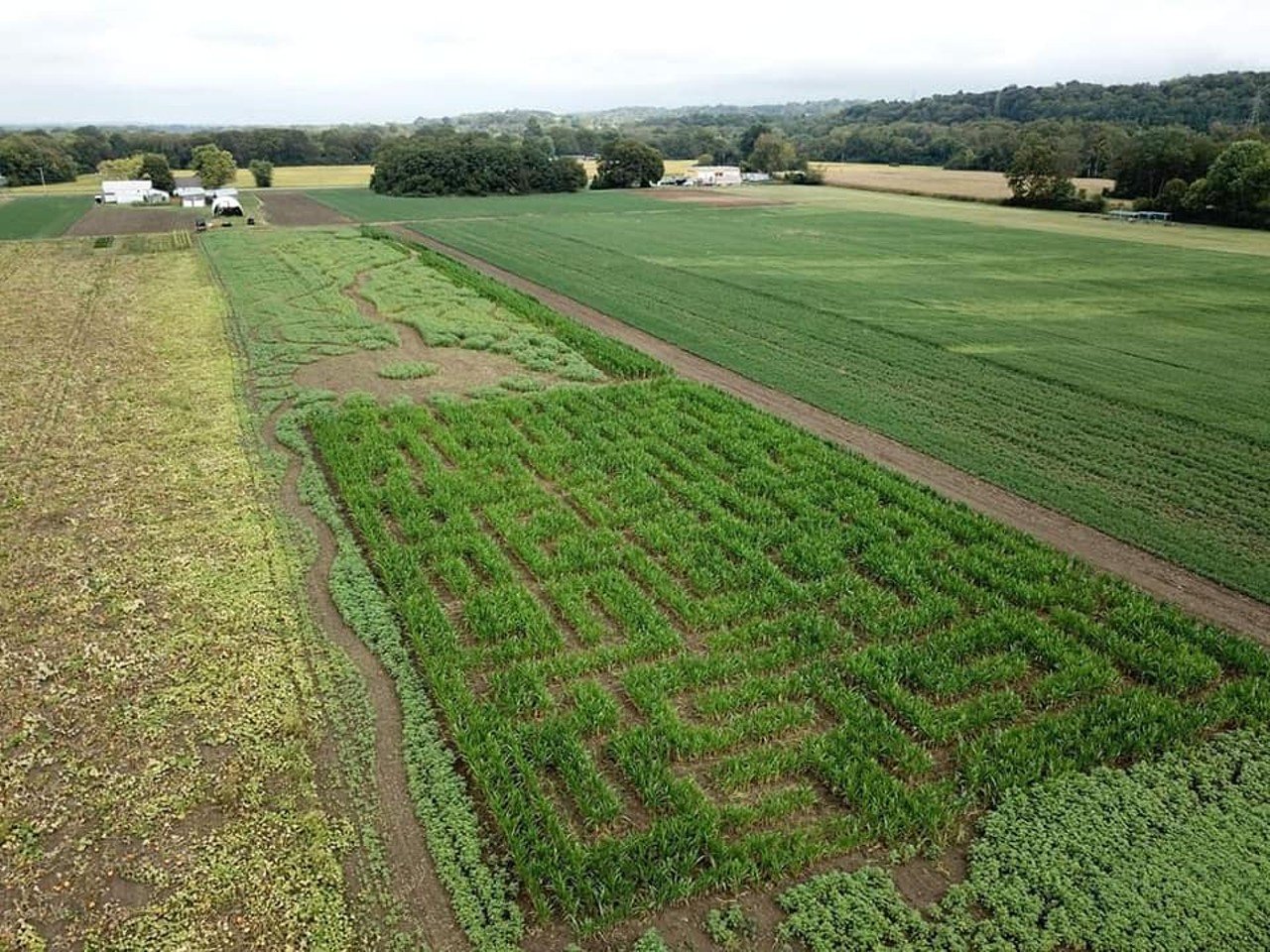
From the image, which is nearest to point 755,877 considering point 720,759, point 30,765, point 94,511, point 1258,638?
point 720,759

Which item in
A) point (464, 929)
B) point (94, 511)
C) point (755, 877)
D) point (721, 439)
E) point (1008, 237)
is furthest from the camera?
point (1008, 237)

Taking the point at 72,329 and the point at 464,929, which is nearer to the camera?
the point at 464,929

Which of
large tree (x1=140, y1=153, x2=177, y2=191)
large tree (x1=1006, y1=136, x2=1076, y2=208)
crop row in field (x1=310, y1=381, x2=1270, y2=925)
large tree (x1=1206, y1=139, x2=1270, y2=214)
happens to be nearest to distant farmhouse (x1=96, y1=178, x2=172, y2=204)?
large tree (x1=140, y1=153, x2=177, y2=191)

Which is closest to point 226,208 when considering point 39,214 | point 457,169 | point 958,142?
point 39,214

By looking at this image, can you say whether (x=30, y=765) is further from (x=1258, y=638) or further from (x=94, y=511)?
(x=1258, y=638)

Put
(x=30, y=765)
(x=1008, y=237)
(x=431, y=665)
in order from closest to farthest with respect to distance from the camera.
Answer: (x=30, y=765)
(x=431, y=665)
(x=1008, y=237)

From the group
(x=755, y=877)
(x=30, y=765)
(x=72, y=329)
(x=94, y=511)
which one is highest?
(x=72, y=329)

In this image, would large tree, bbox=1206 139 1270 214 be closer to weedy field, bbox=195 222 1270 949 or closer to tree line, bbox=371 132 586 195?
tree line, bbox=371 132 586 195

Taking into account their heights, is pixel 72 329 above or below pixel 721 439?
above
